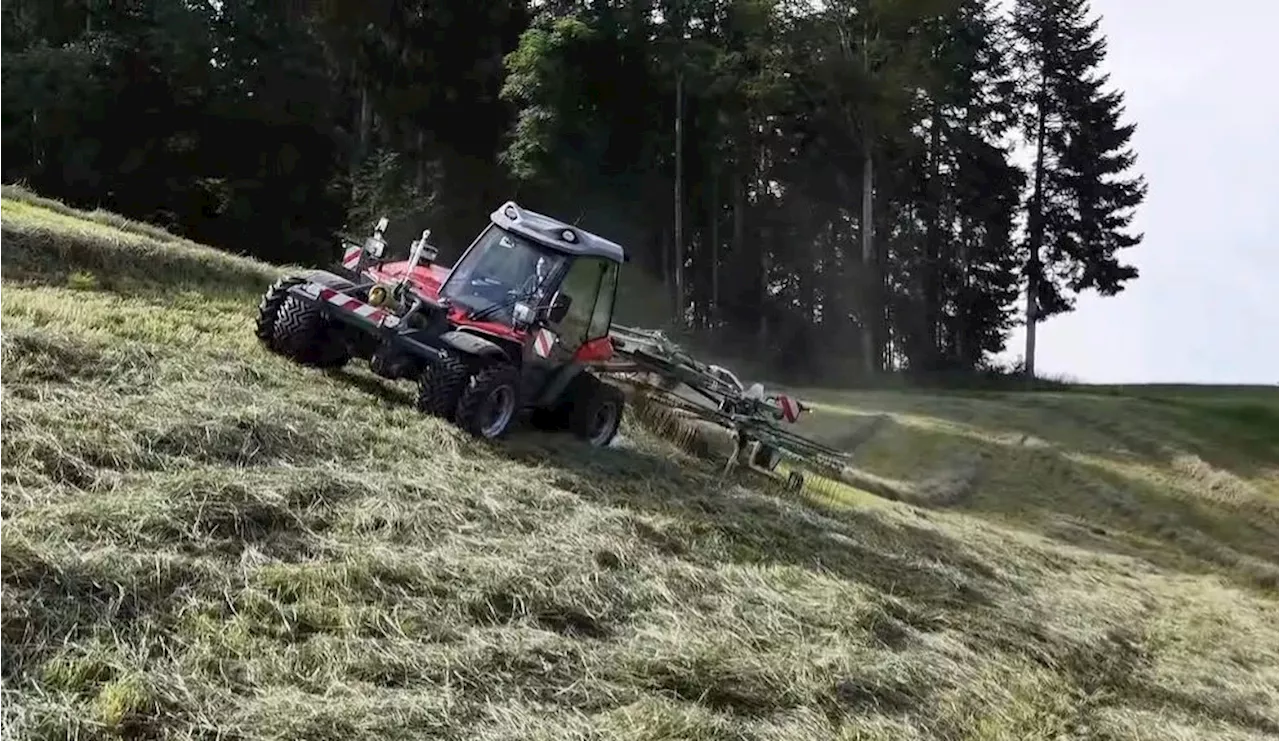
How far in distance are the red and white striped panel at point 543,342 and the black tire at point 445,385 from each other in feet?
2.69

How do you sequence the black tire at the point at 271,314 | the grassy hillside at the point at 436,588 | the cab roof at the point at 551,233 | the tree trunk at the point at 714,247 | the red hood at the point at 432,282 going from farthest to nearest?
the tree trunk at the point at 714,247 < the cab roof at the point at 551,233 < the black tire at the point at 271,314 < the red hood at the point at 432,282 < the grassy hillside at the point at 436,588

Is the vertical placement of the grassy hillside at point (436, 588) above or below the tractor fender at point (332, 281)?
below

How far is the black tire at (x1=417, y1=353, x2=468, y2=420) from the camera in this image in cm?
907

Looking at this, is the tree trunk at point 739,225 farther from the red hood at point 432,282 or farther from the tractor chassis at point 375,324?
the tractor chassis at point 375,324

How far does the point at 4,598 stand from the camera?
14.9ft

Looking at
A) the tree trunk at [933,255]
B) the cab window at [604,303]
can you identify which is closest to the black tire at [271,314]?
the cab window at [604,303]

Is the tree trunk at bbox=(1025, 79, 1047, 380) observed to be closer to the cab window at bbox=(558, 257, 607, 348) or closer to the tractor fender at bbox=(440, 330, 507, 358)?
the cab window at bbox=(558, 257, 607, 348)

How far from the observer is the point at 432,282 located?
10508 mm

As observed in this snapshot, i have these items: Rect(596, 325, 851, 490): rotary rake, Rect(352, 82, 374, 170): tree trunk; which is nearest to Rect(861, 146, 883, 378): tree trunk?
Rect(352, 82, 374, 170): tree trunk

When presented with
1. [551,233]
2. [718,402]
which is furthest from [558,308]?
[718,402]

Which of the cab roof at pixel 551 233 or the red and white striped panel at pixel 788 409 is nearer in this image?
the cab roof at pixel 551 233

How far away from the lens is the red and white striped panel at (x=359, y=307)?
30.2ft

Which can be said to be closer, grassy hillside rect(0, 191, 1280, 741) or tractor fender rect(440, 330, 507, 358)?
grassy hillside rect(0, 191, 1280, 741)

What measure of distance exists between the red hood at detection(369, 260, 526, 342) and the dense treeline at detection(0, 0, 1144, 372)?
2182 cm
